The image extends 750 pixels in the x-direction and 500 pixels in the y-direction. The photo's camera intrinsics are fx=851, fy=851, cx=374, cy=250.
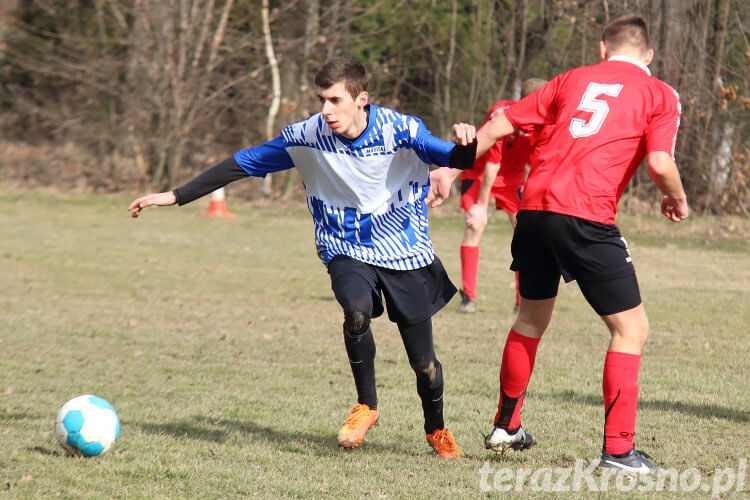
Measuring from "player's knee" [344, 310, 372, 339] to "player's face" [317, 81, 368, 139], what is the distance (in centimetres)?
85

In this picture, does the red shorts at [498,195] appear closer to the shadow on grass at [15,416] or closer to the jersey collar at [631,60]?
the jersey collar at [631,60]

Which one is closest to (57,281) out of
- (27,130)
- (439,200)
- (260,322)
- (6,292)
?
(6,292)

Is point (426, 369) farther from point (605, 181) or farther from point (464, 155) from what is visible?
point (605, 181)

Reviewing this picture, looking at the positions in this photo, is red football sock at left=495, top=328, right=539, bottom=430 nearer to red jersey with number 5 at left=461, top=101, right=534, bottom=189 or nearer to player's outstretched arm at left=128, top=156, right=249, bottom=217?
player's outstretched arm at left=128, top=156, right=249, bottom=217

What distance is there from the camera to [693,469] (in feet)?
12.6

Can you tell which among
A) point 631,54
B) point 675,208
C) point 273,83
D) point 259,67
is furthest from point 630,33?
point 259,67

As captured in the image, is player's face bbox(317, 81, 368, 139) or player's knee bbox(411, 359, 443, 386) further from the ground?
player's face bbox(317, 81, 368, 139)

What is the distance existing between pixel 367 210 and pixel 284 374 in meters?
2.20

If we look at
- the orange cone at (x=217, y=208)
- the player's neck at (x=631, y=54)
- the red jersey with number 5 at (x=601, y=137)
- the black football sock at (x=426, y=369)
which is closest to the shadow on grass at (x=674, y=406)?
the black football sock at (x=426, y=369)

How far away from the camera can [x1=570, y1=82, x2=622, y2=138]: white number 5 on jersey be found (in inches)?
144

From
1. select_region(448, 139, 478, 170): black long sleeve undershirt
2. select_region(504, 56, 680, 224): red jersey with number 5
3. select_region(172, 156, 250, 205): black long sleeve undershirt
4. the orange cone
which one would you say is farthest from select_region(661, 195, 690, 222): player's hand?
the orange cone

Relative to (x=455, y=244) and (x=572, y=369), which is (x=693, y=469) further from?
(x=455, y=244)

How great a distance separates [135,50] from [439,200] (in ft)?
54.0

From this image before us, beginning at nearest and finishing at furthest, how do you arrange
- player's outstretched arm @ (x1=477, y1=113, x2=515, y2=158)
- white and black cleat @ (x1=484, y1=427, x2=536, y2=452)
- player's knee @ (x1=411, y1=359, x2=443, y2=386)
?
player's outstretched arm @ (x1=477, y1=113, x2=515, y2=158) → white and black cleat @ (x1=484, y1=427, x2=536, y2=452) → player's knee @ (x1=411, y1=359, x2=443, y2=386)
